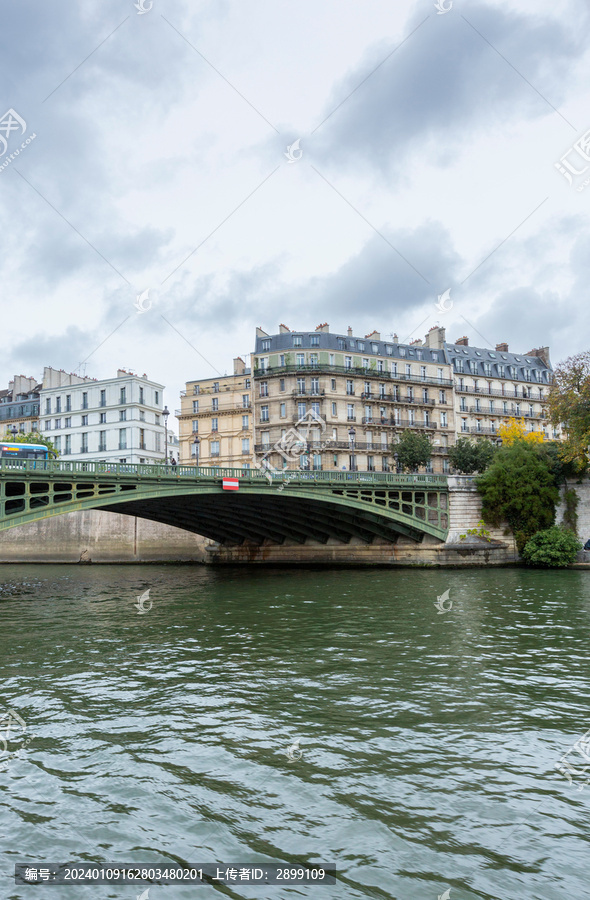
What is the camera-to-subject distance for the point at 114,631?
20.3 metres

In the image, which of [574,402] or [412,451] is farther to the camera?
[412,451]

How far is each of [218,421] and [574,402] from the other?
3752cm

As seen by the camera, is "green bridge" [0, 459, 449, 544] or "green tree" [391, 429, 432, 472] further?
"green tree" [391, 429, 432, 472]

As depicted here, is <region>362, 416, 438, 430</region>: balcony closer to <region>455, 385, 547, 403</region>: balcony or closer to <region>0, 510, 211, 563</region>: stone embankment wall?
<region>455, 385, 547, 403</region>: balcony

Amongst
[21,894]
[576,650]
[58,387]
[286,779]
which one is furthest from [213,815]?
[58,387]

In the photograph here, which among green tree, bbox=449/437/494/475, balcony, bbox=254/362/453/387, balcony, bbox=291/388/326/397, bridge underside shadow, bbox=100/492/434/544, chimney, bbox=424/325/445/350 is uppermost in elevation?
chimney, bbox=424/325/445/350

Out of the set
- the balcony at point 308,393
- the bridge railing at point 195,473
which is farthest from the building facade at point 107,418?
the bridge railing at point 195,473

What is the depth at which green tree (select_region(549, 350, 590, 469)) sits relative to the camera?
3616 centimetres

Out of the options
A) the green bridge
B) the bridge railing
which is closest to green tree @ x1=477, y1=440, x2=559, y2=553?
the green bridge

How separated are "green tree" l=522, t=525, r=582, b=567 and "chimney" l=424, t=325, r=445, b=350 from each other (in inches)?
1398

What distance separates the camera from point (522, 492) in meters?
40.1

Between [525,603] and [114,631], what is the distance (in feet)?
47.6

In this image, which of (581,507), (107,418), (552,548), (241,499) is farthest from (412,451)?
(107,418)

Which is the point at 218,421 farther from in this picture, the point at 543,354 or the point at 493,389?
the point at 543,354
